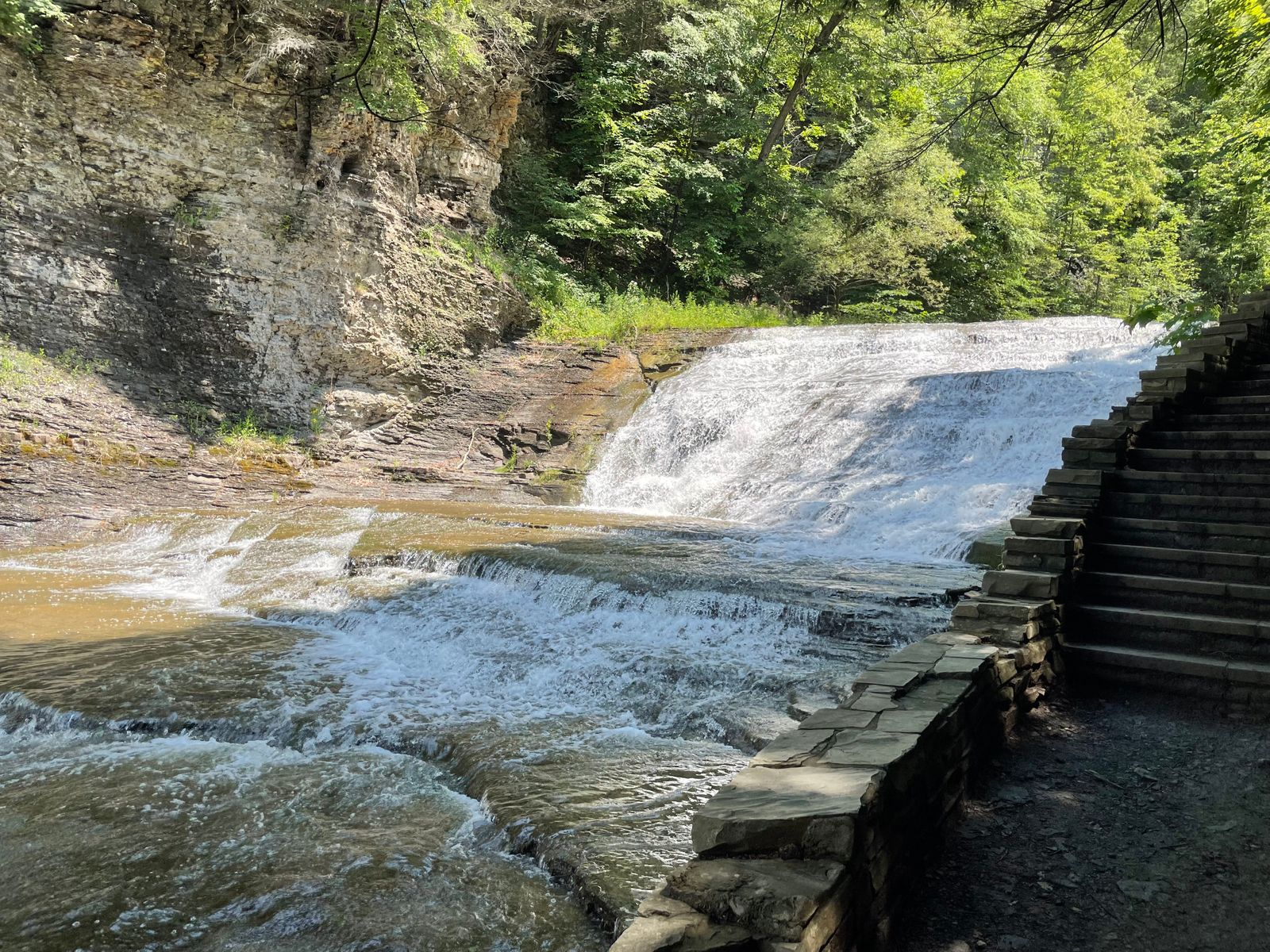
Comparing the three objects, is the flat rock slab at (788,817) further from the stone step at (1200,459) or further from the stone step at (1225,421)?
the stone step at (1225,421)

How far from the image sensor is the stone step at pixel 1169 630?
4.43 meters

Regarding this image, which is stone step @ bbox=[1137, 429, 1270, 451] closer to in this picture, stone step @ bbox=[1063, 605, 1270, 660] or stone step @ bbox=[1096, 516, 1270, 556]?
stone step @ bbox=[1096, 516, 1270, 556]

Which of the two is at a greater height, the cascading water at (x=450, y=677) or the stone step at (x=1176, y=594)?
the stone step at (x=1176, y=594)

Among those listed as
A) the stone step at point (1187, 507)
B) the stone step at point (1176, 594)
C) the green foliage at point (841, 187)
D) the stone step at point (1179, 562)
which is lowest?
the stone step at point (1176, 594)

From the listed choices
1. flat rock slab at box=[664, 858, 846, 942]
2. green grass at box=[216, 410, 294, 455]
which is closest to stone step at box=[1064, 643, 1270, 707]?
flat rock slab at box=[664, 858, 846, 942]

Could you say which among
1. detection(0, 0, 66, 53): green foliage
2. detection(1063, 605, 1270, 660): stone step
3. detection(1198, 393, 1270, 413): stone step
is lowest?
detection(1063, 605, 1270, 660): stone step

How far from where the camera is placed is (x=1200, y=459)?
18.8ft

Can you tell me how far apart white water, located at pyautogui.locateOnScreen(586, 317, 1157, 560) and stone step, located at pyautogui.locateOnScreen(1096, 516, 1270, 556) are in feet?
9.07

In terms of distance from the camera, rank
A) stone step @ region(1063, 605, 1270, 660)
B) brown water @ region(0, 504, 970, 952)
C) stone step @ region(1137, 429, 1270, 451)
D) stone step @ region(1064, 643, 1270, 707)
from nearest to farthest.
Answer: brown water @ region(0, 504, 970, 952) → stone step @ region(1064, 643, 1270, 707) → stone step @ region(1063, 605, 1270, 660) → stone step @ region(1137, 429, 1270, 451)

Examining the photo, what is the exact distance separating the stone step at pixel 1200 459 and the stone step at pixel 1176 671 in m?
1.70

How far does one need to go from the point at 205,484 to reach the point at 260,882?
9.34 m

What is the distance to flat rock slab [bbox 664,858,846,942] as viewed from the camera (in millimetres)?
2078

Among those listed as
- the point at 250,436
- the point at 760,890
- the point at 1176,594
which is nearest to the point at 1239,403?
the point at 1176,594

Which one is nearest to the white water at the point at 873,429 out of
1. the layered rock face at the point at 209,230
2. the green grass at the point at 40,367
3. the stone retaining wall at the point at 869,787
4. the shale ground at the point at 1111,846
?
the stone retaining wall at the point at 869,787
